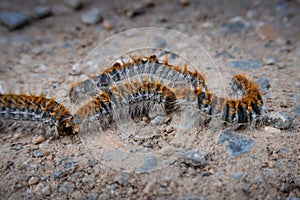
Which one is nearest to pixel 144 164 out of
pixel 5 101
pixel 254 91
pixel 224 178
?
pixel 224 178

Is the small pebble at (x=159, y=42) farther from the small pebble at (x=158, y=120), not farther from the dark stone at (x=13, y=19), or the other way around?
the dark stone at (x=13, y=19)

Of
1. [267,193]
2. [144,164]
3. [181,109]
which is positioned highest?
[181,109]

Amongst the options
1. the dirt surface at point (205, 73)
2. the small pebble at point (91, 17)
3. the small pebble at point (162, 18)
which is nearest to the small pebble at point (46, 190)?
the dirt surface at point (205, 73)

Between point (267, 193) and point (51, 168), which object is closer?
point (267, 193)

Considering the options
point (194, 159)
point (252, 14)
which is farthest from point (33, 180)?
point (252, 14)

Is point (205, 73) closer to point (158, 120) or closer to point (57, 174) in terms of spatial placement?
point (158, 120)

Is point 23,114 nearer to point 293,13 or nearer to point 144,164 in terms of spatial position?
point 144,164
